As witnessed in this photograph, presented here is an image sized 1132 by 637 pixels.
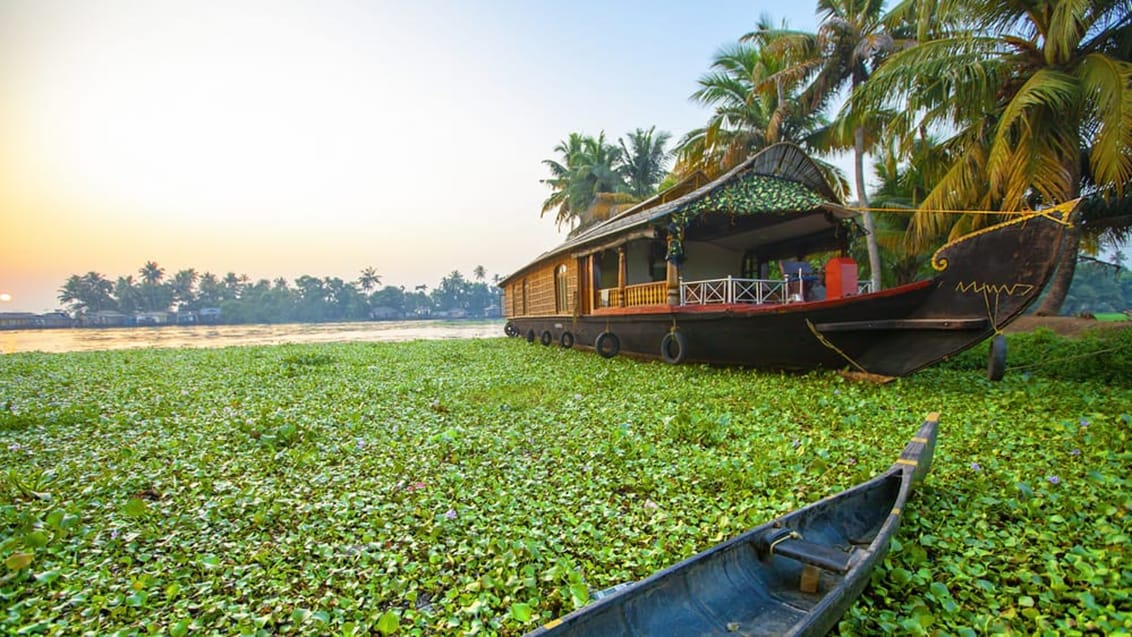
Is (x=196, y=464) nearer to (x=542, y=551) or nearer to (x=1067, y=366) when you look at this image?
(x=542, y=551)

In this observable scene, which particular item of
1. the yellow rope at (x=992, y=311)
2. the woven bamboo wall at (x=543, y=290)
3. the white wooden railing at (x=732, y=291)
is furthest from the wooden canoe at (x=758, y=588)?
the woven bamboo wall at (x=543, y=290)

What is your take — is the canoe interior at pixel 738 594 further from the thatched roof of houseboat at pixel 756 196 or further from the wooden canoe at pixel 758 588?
the thatched roof of houseboat at pixel 756 196

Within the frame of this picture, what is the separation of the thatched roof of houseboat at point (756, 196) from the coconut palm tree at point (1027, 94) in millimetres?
2151

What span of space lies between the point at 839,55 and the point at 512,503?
657 inches

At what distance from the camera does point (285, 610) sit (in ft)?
6.79

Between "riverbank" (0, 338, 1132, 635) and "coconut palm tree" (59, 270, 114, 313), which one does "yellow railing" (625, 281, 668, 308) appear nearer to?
"riverbank" (0, 338, 1132, 635)

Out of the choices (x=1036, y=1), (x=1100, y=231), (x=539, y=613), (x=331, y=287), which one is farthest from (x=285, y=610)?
(x=331, y=287)

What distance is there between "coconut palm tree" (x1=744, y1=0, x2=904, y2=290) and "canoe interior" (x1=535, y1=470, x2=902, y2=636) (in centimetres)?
1314

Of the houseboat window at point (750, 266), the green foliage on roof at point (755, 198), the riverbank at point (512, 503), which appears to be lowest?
the riverbank at point (512, 503)

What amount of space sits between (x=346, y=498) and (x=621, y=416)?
9.50 ft

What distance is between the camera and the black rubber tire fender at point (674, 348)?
27.0 ft

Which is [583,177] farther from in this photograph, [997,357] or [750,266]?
[997,357]

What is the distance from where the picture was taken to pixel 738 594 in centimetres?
189

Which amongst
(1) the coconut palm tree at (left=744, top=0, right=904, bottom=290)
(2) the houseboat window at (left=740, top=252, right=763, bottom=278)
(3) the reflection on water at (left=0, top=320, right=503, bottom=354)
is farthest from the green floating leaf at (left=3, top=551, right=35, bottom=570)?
(3) the reflection on water at (left=0, top=320, right=503, bottom=354)
